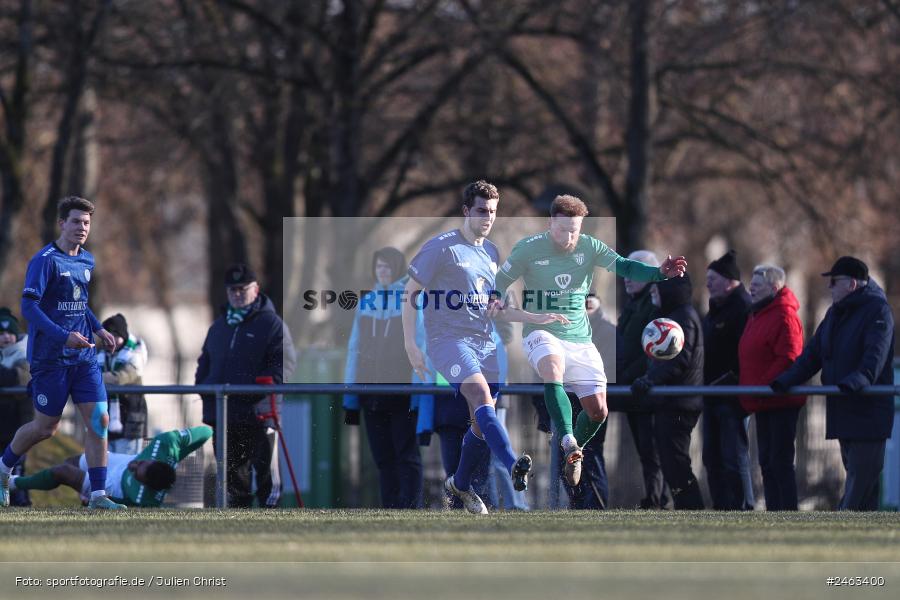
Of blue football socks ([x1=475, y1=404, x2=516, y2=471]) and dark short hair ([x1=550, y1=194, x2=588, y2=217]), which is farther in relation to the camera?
dark short hair ([x1=550, y1=194, x2=588, y2=217])

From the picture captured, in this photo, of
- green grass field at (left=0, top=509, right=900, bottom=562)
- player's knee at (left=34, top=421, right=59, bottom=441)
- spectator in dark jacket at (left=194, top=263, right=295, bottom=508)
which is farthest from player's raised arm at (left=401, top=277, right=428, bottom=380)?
player's knee at (left=34, top=421, right=59, bottom=441)

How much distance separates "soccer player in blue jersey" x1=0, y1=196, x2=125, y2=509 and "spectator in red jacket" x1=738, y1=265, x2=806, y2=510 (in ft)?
15.3

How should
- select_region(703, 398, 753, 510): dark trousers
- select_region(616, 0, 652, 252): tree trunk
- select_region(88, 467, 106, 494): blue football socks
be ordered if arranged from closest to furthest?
select_region(88, 467, 106, 494): blue football socks, select_region(703, 398, 753, 510): dark trousers, select_region(616, 0, 652, 252): tree trunk

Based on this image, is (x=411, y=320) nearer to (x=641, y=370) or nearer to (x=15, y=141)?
(x=641, y=370)

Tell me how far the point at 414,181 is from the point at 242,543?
18.1m

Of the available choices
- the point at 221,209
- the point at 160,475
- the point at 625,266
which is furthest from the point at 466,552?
the point at 221,209

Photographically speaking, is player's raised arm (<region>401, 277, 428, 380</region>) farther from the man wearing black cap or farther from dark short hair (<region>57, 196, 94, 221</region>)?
the man wearing black cap

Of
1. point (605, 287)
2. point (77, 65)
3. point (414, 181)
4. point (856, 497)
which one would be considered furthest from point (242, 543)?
point (414, 181)

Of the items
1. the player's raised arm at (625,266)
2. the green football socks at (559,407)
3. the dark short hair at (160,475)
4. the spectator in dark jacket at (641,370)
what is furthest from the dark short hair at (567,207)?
the dark short hair at (160,475)

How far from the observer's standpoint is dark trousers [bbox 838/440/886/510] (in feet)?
39.2

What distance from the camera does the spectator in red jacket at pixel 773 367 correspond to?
1255 cm

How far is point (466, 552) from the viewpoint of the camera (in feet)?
26.7

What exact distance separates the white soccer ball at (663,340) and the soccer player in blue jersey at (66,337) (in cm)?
368

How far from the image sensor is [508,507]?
495 inches
